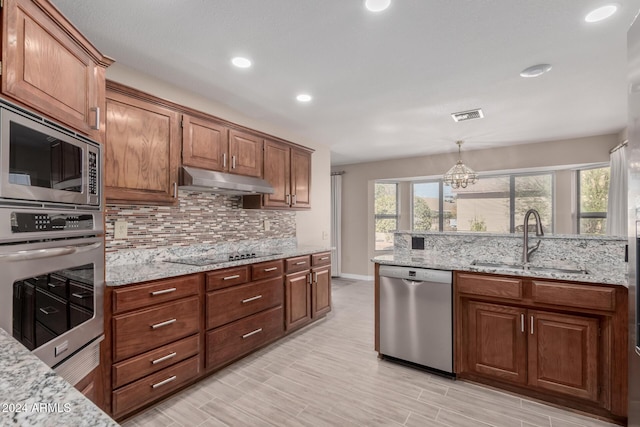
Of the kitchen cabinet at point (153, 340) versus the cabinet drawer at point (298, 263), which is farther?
the cabinet drawer at point (298, 263)

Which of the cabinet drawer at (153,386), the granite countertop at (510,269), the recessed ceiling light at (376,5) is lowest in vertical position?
the cabinet drawer at (153,386)

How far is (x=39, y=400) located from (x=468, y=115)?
4.01 meters

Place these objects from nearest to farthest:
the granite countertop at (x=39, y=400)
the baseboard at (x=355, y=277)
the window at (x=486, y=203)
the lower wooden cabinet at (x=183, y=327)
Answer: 1. the granite countertop at (x=39, y=400)
2. the lower wooden cabinet at (x=183, y=327)
3. the window at (x=486, y=203)
4. the baseboard at (x=355, y=277)

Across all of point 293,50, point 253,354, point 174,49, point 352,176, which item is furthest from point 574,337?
point 352,176

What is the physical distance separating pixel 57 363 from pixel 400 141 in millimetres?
4547

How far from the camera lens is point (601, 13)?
1795 millimetres

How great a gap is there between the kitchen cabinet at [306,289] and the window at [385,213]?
106 inches

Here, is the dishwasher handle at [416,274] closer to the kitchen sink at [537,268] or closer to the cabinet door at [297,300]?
the kitchen sink at [537,268]

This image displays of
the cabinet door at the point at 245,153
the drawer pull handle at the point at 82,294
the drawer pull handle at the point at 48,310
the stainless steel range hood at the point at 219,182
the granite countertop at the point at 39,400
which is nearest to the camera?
the granite countertop at the point at 39,400

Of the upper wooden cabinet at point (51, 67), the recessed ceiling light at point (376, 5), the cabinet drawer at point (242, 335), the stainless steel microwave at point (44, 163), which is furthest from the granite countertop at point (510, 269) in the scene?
the upper wooden cabinet at point (51, 67)

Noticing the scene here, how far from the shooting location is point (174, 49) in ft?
7.23

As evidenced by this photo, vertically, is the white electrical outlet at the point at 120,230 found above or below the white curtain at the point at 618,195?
below

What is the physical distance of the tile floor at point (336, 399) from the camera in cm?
200

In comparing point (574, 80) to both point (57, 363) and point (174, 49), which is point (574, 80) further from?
point (57, 363)
